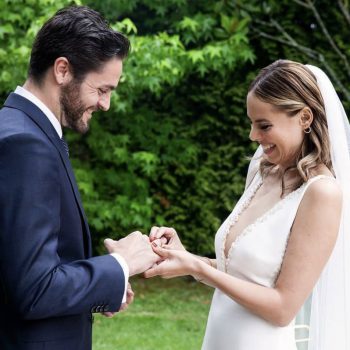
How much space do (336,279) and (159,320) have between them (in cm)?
509

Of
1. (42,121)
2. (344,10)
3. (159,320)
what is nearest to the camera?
(42,121)

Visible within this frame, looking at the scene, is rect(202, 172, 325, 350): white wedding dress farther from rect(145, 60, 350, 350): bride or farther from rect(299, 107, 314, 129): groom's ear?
rect(299, 107, 314, 129): groom's ear

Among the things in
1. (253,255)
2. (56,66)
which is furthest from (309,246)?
(56,66)

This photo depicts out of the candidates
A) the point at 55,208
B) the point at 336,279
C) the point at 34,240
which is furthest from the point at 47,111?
the point at 336,279

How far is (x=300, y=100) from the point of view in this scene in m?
2.79

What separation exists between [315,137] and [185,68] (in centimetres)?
630

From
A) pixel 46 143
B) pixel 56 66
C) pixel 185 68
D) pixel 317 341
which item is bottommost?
pixel 185 68

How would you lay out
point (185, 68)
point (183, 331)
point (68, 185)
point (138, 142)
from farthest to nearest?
point (138, 142)
point (185, 68)
point (183, 331)
point (68, 185)

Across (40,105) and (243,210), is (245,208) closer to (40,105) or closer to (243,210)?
(243,210)

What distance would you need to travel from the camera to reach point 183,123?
9.98m

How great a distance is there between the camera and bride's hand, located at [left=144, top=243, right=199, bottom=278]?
2.67m

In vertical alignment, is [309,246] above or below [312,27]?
above

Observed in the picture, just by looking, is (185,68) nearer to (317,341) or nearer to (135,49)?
(135,49)

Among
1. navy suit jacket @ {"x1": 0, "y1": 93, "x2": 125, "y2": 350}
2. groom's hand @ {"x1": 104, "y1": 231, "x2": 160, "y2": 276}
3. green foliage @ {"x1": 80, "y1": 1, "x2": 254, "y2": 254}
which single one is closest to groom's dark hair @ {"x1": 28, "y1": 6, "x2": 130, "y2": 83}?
navy suit jacket @ {"x1": 0, "y1": 93, "x2": 125, "y2": 350}
